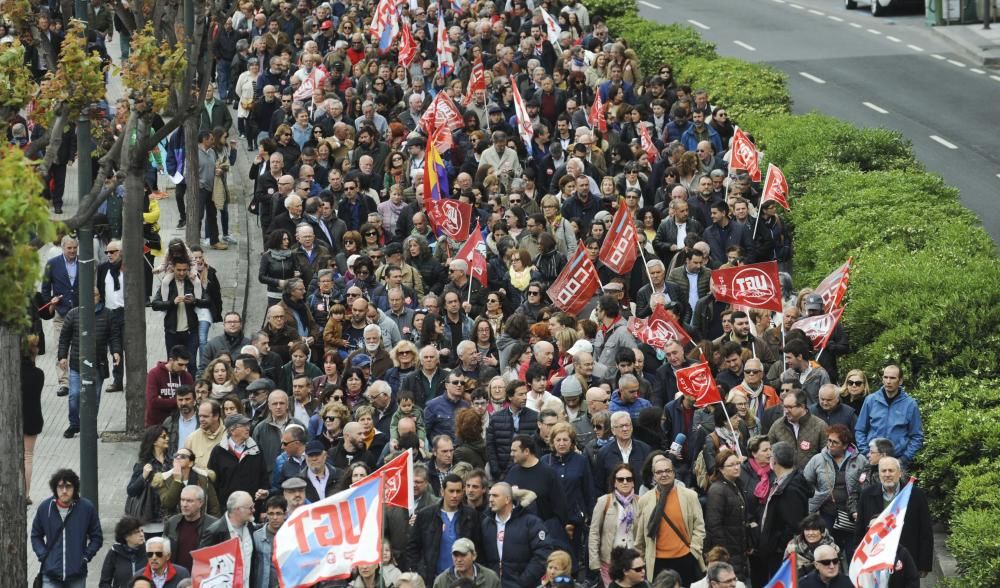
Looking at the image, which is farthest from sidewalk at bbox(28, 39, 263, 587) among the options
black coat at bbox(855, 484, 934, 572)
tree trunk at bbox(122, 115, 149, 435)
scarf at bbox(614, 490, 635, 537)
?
black coat at bbox(855, 484, 934, 572)

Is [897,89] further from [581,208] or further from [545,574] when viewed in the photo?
[545,574]

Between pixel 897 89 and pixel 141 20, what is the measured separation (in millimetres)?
19227

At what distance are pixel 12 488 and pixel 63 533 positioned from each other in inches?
20.5

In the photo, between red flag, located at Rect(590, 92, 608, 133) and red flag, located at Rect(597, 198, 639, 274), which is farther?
red flag, located at Rect(590, 92, 608, 133)

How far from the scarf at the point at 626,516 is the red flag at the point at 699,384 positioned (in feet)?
5.77

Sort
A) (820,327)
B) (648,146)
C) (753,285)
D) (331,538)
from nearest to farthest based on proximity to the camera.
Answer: (331,538) < (820,327) < (753,285) < (648,146)

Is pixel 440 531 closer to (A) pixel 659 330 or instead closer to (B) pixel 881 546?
(B) pixel 881 546

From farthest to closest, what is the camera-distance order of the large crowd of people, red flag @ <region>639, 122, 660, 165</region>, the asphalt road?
the asphalt road, red flag @ <region>639, 122, 660, 165</region>, the large crowd of people

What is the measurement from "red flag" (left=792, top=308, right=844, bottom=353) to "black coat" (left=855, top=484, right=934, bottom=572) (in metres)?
3.30

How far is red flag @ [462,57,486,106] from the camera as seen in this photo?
90.3 ft

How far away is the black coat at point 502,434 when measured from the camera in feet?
54.0

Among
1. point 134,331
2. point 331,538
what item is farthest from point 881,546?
point 134,331

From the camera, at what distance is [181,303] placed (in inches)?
798

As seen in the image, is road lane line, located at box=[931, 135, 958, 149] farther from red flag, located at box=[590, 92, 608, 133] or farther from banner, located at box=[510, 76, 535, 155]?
banner, located at box=[510, 76, 535, 155]
